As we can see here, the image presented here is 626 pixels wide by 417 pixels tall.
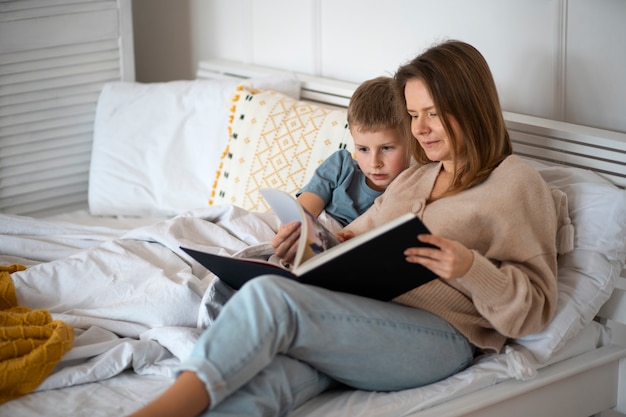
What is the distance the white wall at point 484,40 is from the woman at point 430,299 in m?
0.37

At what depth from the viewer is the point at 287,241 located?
1656mm

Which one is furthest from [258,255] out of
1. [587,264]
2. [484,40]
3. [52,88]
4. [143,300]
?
[52,88]

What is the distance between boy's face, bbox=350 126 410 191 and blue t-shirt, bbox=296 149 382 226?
0.07 m

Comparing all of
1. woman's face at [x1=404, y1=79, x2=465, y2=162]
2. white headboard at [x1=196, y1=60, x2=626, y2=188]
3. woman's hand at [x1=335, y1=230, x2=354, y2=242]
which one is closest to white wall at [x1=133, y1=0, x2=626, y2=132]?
white headboard at [x1=196, y1=60, x2=626, y2=188]

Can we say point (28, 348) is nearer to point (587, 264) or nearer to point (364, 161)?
point (364, 161)

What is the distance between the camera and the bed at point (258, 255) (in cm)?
153

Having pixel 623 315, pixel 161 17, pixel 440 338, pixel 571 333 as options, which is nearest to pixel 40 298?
pixel 440 338

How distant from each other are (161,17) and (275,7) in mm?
600

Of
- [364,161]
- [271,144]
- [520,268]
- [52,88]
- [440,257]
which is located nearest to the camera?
[440,257]

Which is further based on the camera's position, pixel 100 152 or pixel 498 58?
pixel 100 152

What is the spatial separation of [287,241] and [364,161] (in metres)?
0.33

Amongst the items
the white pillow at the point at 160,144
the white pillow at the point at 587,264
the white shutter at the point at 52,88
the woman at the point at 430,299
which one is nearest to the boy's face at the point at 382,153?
the woman at the point at 430,299

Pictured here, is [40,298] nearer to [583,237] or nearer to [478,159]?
[478,159]

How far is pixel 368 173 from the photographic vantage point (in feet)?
6.26
